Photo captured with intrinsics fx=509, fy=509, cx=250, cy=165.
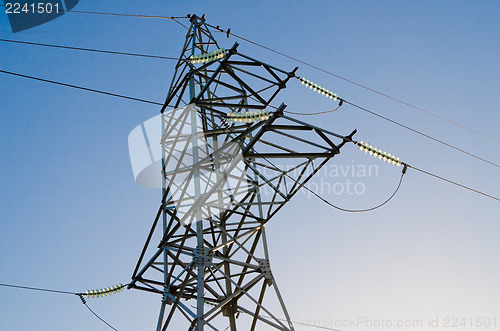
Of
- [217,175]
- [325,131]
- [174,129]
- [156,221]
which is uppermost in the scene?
[174,129]

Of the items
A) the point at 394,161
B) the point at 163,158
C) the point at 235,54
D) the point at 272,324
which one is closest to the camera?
the point at 272,324

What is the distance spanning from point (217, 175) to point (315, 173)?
103 inches

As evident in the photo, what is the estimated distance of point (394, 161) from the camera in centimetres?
1316

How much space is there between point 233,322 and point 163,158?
5.21m

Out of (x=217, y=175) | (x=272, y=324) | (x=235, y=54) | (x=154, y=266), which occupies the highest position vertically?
(x=235, y=54)

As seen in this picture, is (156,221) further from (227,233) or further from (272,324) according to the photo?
(272,324)

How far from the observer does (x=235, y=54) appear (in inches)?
557

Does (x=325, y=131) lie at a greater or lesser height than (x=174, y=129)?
lesser

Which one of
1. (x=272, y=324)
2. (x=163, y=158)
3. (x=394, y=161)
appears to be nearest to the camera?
(x=272, y=324)

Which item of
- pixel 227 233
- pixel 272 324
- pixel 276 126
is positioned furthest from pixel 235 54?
pixel 272 324

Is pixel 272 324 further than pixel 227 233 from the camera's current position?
No

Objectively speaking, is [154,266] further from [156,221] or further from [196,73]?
[196,73]

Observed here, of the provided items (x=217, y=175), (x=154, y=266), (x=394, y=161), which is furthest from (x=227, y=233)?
(x=394, y=161)

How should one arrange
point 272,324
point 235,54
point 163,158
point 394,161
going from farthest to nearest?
point 163,158
point 235,54
point 394,161
point 272,324
